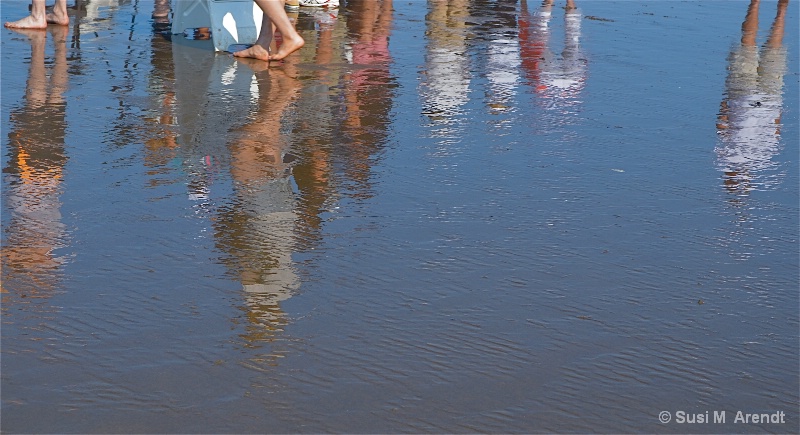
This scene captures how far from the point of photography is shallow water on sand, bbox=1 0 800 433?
10.8 feet

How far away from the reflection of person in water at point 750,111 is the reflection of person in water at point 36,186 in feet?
10.9

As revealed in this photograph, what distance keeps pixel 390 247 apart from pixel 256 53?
4151mm

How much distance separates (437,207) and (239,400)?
195 centimetres

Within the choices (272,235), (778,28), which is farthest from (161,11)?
(778,28)

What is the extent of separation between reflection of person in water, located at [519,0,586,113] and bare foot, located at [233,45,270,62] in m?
1.99

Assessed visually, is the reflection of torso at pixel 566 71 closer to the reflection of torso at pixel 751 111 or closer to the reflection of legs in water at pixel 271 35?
the reflection of torso at pixel 751 111

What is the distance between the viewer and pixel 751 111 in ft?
23.5

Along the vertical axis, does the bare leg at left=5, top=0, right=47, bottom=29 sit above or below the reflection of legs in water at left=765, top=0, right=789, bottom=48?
above

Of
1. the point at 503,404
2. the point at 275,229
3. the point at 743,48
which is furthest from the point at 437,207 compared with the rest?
the point at 743,48

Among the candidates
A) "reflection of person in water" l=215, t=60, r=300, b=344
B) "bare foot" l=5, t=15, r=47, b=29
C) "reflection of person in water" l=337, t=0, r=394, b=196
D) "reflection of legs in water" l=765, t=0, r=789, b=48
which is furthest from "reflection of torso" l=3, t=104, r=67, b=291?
"reflection of legs in water" l=765, t=0, r=789, b=48

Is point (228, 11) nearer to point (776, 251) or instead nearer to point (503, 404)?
point (776, 251)

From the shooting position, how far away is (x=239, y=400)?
10.5 ft

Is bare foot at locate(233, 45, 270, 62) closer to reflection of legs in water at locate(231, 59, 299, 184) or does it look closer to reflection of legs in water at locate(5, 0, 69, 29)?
reflection of legs in water at locate(231, 59, 299, 184)

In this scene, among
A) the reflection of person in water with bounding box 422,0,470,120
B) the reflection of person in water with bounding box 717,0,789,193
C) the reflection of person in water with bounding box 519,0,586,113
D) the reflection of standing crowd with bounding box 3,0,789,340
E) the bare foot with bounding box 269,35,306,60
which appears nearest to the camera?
the reflection of standing crowd with bounding box 3,0,789,340
